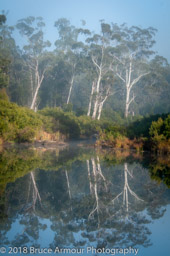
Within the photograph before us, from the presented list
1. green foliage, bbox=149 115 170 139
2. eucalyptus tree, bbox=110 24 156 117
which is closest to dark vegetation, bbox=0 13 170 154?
eucalyptus tree, bbox=110 24 156 117

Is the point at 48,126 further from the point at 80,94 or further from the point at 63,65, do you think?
the point at 80,94

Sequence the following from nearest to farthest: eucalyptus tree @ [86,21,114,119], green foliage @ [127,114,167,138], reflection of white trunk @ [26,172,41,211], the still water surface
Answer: the still water surface, reflection of white trunk @ [26,172,41,211], green foliage @ [127,114,167,138], eucalyptus tree @ [86,21,114,119]

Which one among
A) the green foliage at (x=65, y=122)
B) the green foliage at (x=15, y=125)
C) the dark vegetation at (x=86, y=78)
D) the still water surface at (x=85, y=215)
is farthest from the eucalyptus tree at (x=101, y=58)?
the still water surface at (x=85, y=215)

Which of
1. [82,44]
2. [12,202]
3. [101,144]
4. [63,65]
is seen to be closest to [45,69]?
[63,65]

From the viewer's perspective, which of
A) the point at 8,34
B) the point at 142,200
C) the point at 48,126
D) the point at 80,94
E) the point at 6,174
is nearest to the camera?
the point at 142,200

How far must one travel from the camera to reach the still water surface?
3584mm

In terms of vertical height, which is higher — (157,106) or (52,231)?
(157,106)

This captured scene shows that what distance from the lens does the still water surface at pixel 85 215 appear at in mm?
3584

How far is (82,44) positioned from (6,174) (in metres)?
43.7

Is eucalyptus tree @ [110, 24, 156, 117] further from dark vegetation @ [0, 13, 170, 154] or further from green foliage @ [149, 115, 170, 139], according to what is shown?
green foliage @ [149, 115, 170, 139]

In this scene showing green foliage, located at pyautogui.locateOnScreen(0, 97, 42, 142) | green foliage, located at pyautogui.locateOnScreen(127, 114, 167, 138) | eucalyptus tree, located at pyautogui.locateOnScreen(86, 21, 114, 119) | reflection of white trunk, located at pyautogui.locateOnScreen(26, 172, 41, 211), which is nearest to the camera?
reflection of white trunk, located at pyautogui.locateOnScreen(26, 172, 41, 211)

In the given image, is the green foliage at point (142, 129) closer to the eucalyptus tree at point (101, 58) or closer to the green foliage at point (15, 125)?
the green foliage at point (15, 125)

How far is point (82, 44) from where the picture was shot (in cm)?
4912

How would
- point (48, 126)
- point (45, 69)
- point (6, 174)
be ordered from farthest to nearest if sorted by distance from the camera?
point (45, 69) → point (48, 126) → point (6, 174)
